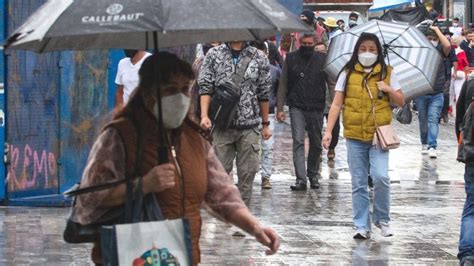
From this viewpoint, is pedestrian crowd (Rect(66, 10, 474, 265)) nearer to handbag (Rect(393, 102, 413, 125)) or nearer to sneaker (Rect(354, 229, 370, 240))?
sneaker (Rect(354, 229, 370, 240))

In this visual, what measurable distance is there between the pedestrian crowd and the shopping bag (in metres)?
0.16

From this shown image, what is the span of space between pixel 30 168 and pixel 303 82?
3712 millimetres

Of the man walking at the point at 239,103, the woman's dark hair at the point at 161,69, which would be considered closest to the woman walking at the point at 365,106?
the man walking at the point at 239,103

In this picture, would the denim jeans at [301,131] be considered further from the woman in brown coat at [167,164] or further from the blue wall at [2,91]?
the woman in brown coat at [167,164]

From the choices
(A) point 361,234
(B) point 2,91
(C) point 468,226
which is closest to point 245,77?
(A) point 361,234

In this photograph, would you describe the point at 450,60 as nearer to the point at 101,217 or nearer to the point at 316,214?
the point at 316,214

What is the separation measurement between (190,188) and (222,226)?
6431 mm

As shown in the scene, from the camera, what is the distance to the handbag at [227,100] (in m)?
11.2

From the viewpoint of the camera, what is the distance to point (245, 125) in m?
11.2

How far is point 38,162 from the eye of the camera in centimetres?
1230

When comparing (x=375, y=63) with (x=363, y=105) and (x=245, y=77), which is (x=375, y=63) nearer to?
(x=363, y=105)

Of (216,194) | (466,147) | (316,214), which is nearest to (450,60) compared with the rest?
(316,214)

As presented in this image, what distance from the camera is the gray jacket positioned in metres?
11.2

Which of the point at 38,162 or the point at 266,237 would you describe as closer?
the point at 266,237
